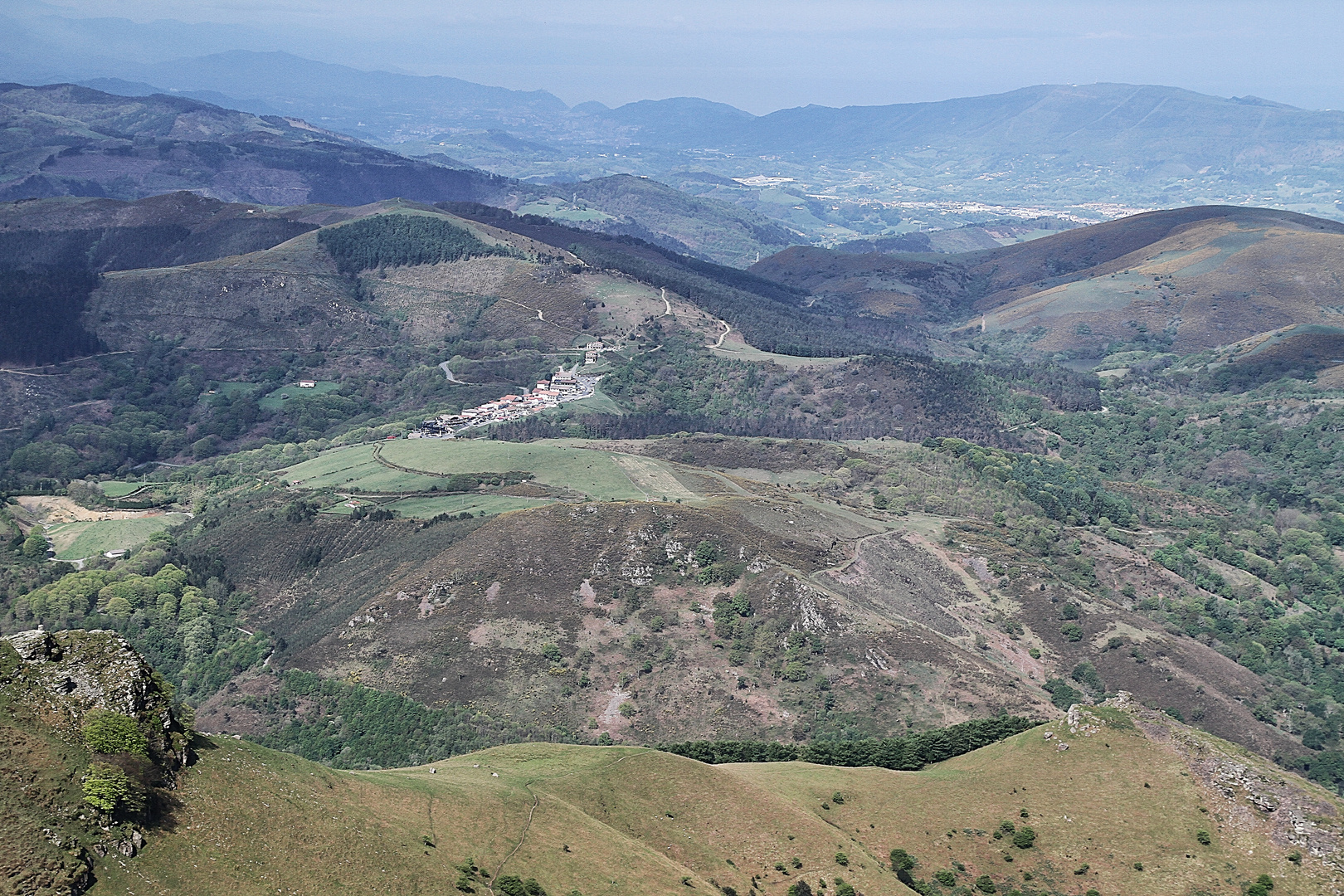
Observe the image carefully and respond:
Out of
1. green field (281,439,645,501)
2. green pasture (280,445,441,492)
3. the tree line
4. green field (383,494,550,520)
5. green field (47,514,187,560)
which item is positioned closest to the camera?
the tree line

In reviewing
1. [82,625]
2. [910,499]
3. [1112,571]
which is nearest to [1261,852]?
[1112,571]

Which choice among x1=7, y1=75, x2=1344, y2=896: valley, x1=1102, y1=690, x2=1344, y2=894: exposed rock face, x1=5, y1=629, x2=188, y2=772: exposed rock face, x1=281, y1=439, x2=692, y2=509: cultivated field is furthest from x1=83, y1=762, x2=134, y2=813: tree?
x1=281, y1=439, x2=692, y2=509: cultivated field

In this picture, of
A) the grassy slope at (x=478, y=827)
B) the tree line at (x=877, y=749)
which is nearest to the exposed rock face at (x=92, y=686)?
the grassy slope at (x=478, y=827)

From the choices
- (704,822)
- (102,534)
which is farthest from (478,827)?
(102,534)

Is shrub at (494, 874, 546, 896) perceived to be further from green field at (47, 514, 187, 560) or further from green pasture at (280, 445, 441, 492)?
green field at (47, 514, 187, 560)

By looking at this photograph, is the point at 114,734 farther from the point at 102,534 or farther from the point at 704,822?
the point at 102,534
